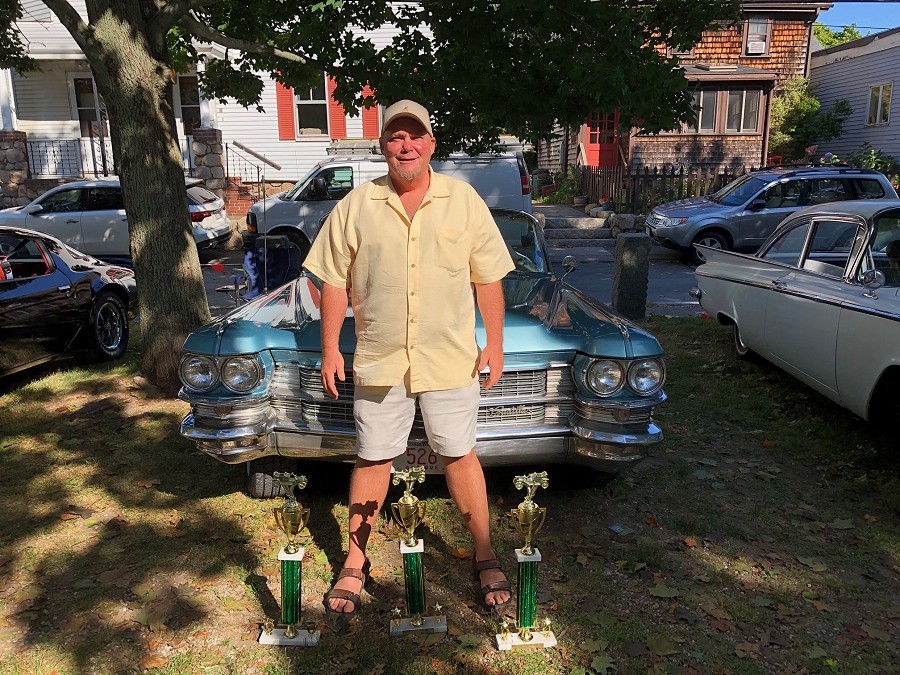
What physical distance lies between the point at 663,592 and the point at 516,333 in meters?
1.37

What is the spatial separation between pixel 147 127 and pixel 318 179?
779 centimetres

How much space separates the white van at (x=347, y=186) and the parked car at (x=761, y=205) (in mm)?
2914

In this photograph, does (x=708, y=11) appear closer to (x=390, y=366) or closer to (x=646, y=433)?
(x=646, y=433)

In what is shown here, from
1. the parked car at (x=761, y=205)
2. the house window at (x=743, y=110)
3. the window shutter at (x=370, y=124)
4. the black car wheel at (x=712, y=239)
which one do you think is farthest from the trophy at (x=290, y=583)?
the house window at (x=743, y=110)

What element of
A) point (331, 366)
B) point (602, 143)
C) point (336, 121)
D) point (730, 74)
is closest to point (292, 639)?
point (331, 366)

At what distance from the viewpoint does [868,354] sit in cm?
434

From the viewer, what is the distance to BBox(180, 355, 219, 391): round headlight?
3672 mm

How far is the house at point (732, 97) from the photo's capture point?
2222 centimetres

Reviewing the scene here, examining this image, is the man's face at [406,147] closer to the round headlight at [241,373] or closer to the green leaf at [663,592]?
the round headlight at [241,373]

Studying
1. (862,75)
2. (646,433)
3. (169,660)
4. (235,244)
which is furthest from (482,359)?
(862,75)

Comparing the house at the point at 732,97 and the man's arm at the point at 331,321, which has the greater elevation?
the house at the point at 732,97

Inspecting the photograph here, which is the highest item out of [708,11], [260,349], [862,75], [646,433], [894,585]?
[862,75]

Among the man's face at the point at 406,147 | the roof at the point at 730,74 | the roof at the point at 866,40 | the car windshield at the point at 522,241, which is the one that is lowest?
the car windshield at the point at 522,241

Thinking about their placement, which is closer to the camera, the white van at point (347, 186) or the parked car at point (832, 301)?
the parked car at point (832, 301)
